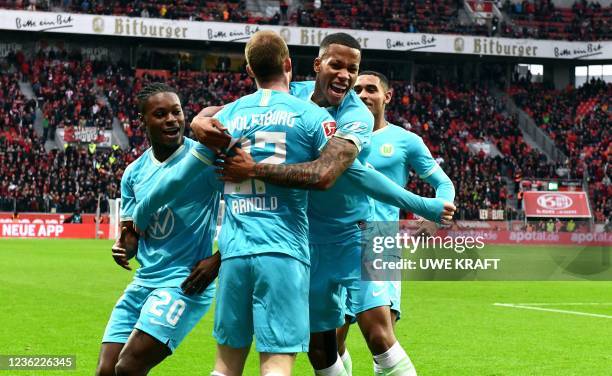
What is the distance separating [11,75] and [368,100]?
4276 centimetres

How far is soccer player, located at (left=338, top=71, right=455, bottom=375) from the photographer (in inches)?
259

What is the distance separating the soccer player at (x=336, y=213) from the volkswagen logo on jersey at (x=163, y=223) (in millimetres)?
911

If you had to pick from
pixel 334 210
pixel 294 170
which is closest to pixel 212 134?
pixel 294 170

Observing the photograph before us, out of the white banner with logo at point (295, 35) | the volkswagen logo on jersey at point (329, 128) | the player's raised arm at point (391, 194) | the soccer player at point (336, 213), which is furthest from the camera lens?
the white banner with logo at point (295, 35)

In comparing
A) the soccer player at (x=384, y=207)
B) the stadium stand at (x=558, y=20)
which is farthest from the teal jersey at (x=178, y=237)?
the stadium stand at (x=558, y=20)

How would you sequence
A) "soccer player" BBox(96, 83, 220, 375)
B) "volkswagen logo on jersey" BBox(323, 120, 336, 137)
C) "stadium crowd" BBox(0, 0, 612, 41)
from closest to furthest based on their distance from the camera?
"volkswagen logo on jersey" BBox(323, 120, 336, 137)
"soccer player" BBox(96, 83, 220, 375)
"stadium crowd" BBox(0, 0, 612, 41)

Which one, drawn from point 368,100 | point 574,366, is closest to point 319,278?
point 368,100

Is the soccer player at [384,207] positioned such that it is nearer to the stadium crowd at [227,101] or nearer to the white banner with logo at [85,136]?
the stadium crowd at [227,101]

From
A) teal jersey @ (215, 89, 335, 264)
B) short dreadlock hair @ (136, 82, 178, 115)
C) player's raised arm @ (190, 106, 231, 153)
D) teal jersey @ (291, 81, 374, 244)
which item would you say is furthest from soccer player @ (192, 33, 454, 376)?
short dreadlock hair @ (136, 82, 178, 115)

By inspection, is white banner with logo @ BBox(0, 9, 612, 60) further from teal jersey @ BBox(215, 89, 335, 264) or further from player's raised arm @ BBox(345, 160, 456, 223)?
teal jersey @ BBox(215, 89, 335, 264)

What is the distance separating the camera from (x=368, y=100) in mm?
7418

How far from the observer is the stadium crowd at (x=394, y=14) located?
5094 centimetres

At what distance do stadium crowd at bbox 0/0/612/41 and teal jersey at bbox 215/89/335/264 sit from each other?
151ft

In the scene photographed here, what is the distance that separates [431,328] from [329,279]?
678 cm
